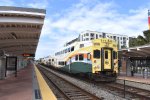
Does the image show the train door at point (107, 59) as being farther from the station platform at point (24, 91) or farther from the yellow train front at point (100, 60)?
the station platform at point (24, 91)

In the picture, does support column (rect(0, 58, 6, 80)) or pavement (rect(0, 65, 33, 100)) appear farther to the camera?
support column (rect(0, 58, 6, 80))

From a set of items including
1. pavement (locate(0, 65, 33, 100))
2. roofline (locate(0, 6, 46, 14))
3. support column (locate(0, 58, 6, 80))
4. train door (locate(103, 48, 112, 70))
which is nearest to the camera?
pavement (locate(0, 65, 33, 100))

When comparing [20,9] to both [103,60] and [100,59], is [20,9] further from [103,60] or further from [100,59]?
[103,60]

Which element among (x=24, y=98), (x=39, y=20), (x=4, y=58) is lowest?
(x=24, y=98)

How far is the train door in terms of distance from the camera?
867 inches

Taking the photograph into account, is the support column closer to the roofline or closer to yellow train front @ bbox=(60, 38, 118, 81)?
yellow train front @ bbox=(60, 38, 118, 81)

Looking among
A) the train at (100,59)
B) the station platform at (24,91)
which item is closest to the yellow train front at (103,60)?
the train at (100,59)

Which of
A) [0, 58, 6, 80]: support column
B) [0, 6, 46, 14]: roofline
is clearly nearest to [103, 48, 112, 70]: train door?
[0, 58, 6, 80]: support column

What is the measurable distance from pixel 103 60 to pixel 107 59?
1.42 feet

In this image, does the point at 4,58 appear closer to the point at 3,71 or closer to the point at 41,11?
the point at 3,71

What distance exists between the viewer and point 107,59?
2217 centimetres

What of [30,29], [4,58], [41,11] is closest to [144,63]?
[4,58]

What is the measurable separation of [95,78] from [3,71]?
7.71 meters

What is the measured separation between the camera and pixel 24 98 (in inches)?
491
